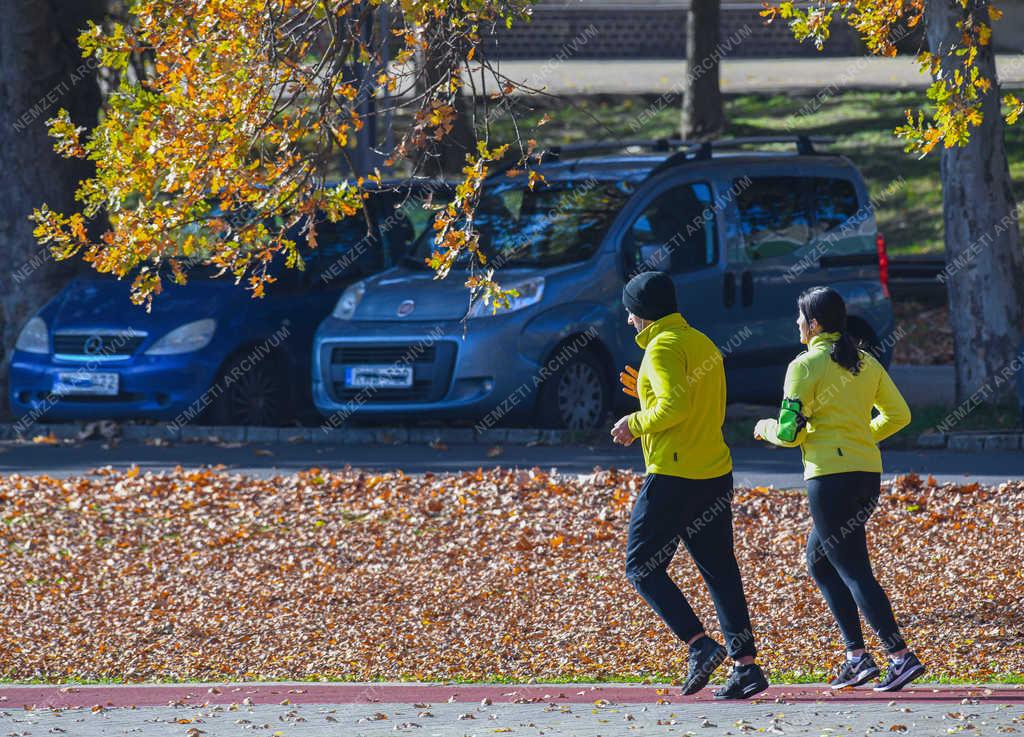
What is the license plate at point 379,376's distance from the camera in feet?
43.0

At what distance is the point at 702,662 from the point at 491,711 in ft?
2.73

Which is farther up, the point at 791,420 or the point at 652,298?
the point at 652,298

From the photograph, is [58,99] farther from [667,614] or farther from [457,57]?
[667,614]

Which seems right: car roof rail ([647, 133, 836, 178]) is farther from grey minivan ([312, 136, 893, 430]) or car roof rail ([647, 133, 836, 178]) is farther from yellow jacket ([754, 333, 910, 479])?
yellow jacket ([754, 333, 910, 479])

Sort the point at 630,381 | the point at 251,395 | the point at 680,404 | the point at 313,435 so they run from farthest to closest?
the point at 251,395, the point at 313,435, the point at 630,381, the point at 680,404

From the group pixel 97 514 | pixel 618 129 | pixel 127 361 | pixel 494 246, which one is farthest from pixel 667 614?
pixel 618 129

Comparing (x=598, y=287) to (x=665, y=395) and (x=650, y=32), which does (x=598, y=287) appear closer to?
(x=665, y=395)

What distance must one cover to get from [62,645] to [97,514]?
98.5 inches

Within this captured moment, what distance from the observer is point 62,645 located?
338 inches

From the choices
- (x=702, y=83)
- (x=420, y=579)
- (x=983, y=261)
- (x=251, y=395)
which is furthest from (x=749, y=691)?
(x=702, y=83)

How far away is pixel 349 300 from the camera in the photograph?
13562mm

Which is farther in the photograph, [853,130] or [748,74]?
[748,74]

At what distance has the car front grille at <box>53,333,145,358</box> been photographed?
13.8m

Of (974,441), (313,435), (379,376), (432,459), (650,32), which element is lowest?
(313,435)
